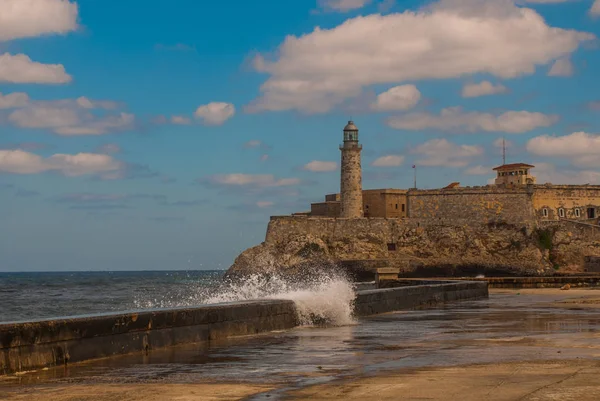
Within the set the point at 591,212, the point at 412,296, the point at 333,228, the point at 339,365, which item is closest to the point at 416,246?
the point at 333,228

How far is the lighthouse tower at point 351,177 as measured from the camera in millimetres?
85625

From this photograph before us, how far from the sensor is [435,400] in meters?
6.21

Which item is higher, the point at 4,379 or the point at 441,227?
the point at 441,227

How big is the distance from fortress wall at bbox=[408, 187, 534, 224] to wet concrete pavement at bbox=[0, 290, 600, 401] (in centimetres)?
7375

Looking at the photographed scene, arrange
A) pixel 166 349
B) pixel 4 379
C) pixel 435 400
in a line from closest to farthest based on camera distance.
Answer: pixel 435 400 → pixel 4 379 → pixel 166 349

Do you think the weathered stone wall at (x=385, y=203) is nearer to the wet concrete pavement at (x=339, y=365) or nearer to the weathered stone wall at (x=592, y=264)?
the weathered stone wall at (x=592, y=264)

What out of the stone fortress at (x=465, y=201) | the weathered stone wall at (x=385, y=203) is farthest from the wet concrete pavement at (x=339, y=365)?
the weathered stone wall at (x=385, y=203)

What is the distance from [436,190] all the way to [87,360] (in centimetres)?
8136

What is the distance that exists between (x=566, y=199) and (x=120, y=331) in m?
81.8

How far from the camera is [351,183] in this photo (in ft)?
282

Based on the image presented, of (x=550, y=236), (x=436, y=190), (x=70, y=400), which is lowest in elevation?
(x=70, y=400)

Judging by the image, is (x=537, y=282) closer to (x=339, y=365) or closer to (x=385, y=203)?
(x=339, y=365)

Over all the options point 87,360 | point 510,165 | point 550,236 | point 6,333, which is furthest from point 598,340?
point 510,165

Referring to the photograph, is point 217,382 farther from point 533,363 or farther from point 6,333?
point 533,363
